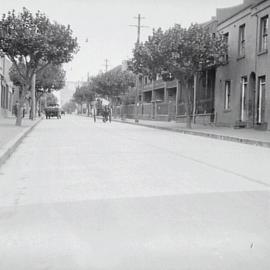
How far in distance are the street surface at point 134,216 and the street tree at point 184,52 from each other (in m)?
17.6

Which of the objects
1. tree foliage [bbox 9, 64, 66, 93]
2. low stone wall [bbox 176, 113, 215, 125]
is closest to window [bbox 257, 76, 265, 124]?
low stone wall [bbox 176, 113, 215, 125]

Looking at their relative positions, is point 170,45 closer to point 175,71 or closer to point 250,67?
point 175,71

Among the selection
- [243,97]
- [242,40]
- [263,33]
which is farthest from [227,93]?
[263,33]

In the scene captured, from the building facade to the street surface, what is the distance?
16345mm

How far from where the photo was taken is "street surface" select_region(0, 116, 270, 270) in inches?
181

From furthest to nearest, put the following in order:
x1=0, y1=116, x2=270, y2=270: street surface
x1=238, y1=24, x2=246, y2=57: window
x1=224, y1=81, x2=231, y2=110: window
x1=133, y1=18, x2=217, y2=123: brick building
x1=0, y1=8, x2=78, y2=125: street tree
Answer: x1=133, y1=18, x2=217, y2=123: brick building
x1=224, y1=81, x2=231, y2=110: window
x1=238, y1=24, x2=246, y2=57: window
x1=0, y1=8, x2=78, y2=125: street tree
x1=0, y1=116, x2=270, y2=270: street surface

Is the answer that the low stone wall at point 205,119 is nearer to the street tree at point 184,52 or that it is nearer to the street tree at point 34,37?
the street tree at point 184,52

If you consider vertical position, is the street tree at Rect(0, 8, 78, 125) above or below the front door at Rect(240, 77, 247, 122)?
above

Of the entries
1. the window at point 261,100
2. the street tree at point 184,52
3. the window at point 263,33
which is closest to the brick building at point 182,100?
the street tree at point 184,52

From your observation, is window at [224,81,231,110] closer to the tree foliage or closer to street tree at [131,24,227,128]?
street tree at [131,24,227,128]

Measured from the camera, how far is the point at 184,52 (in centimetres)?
2850

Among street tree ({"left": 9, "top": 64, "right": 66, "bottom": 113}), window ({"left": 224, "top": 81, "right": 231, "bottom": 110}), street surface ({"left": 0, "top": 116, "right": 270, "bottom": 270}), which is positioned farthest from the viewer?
street tree ({"left": 9, "top": 64, "right": 66, "bottom": 113})

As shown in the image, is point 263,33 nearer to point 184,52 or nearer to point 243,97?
point 243,97

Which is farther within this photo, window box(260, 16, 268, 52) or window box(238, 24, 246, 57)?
window box(238, 24, 246, 57)
